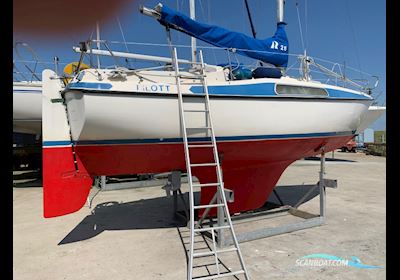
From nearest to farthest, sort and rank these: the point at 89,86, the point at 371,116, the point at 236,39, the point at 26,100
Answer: the point at 89,86, the point at 236,39, the point at 371,116, the point at 26,100

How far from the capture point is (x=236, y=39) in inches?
196

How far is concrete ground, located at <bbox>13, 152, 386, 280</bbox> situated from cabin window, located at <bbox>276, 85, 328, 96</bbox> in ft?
6.96

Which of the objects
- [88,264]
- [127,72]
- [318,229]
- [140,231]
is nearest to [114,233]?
[140,231]

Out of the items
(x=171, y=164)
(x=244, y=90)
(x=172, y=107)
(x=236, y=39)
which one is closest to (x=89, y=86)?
(x=172, y=107)

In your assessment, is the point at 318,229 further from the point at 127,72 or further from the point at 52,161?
the point at 52,161

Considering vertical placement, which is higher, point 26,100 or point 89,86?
point 26,100

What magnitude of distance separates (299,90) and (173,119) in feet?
7.02

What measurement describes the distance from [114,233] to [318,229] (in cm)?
316

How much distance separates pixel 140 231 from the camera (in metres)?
5.04

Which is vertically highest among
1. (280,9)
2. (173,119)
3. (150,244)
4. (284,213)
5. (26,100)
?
(280,9)

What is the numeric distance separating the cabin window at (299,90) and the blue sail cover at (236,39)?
0.77m

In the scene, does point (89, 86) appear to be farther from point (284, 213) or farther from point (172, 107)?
point (284, 213)

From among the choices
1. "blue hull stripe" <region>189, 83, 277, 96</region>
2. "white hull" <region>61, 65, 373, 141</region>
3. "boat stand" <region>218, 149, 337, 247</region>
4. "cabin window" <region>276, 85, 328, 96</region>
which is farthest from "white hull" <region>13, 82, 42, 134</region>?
"cabin window" <region>276, 85, 328, 96</region>

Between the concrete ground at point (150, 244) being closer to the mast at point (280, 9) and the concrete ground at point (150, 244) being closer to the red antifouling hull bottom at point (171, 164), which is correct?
the red antifouling hull bottom at point (171, 164)
